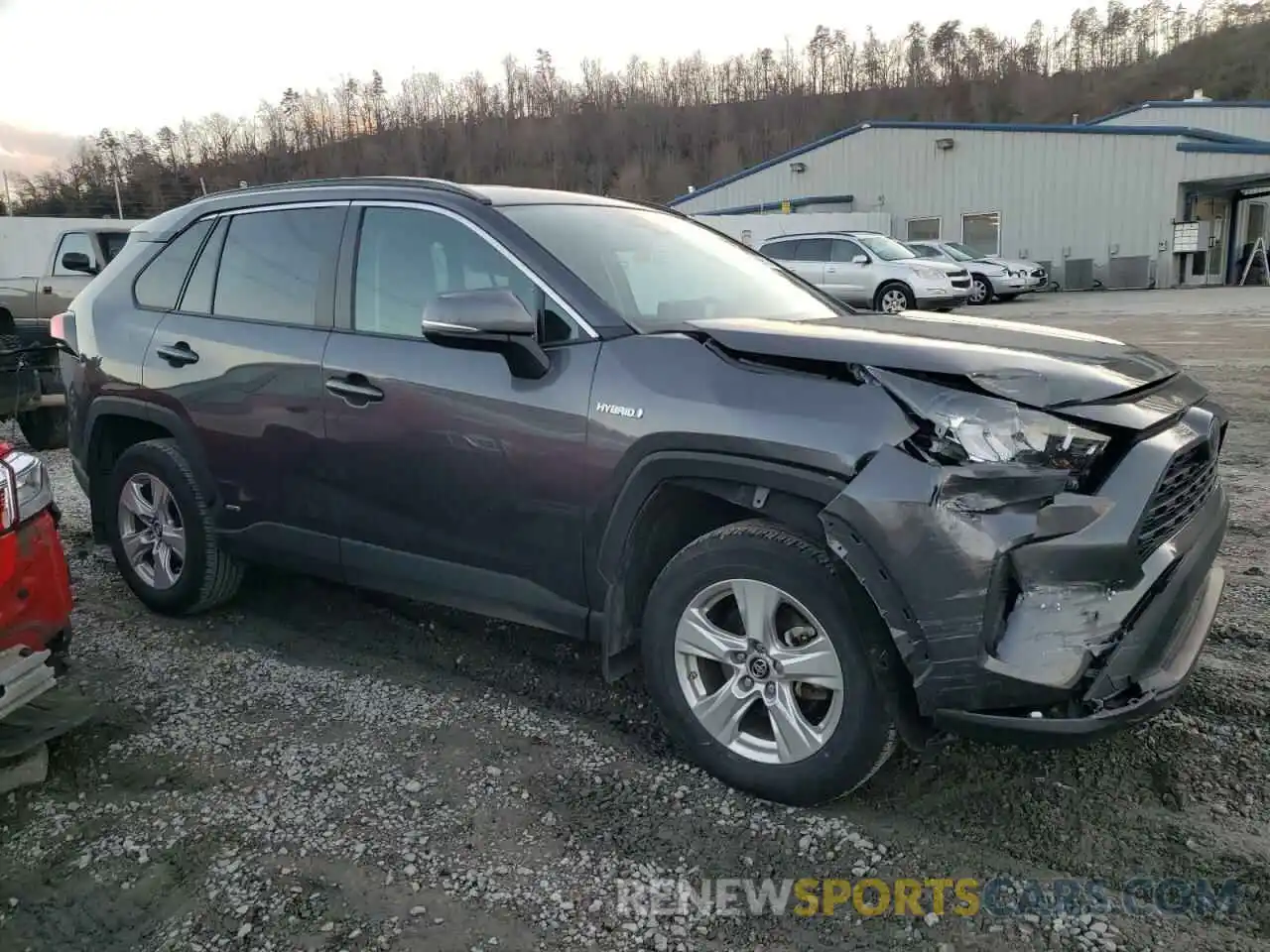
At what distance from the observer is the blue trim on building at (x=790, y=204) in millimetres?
33156

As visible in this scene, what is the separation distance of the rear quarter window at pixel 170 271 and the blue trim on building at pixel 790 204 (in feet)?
103

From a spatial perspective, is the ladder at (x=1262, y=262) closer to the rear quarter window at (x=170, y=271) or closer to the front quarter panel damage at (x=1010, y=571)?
the front quarter panel damage at (x=1010, y=571)

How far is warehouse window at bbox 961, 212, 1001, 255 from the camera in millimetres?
30212

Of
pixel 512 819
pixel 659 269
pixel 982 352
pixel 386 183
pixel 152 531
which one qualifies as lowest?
pixel 512 819

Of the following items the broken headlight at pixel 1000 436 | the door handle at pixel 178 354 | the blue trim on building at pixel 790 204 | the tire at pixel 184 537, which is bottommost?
the tire at pixel 184 537

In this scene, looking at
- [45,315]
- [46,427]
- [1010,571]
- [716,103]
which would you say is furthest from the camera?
[716,103]

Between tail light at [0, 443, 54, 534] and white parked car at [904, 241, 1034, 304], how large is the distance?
2207cm

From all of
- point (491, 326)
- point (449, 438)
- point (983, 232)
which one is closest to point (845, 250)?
point (983, 232)

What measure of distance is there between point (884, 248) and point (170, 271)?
17050 millimetres

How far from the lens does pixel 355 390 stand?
340cm

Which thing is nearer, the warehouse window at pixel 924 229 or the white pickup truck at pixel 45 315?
the white pickup truck at pixel 45 315

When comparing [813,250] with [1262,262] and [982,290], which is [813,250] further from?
[1262,262]

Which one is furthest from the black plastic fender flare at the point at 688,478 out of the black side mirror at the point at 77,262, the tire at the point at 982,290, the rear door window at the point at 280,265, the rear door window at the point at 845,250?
the tire at the point at 982,290

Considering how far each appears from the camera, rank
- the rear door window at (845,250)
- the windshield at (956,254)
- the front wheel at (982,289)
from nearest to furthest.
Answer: the rear door window at (845,250) < the front wheel at (982,289) < the windshield at (956,254)
